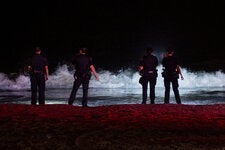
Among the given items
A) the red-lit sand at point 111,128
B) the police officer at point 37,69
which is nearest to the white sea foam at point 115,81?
the police officer at point 37,69

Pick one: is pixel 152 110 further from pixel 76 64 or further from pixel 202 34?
pixel 202 34

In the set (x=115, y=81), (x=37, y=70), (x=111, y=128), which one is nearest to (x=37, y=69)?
(x=37, y=70)

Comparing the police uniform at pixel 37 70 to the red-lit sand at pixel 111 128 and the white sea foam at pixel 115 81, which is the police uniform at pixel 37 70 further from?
the white sea foam at pixel 115 81

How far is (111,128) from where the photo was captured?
7.16 metres

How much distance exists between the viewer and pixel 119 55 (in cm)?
4106

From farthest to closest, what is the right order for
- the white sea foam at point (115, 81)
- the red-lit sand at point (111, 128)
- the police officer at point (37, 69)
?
the white sea foam at point (115, 81) < the police officer at point (37, 69) < the red-lit sand at point (111, 128)

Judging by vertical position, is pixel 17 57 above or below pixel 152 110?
above

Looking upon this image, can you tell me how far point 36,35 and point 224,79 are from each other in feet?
70.8

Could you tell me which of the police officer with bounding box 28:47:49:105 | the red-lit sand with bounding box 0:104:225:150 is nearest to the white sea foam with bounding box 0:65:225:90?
the police officer with bounding box 28:47:49:105

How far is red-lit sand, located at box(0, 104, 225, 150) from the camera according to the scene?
6.00 meters

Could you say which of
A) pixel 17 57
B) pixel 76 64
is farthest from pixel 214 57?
pixel 76 64

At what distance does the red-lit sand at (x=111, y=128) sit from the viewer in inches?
236

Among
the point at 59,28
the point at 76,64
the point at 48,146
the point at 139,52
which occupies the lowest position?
the point at 48,146

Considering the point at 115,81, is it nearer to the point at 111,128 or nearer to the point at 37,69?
the point at 37,69
